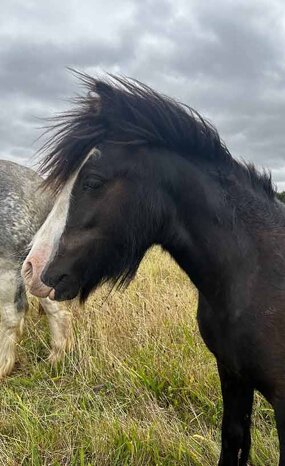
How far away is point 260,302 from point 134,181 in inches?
27.5

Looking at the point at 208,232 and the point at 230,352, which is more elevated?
the point at 208,232

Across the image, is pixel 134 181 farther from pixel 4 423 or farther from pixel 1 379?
pixel 1 379

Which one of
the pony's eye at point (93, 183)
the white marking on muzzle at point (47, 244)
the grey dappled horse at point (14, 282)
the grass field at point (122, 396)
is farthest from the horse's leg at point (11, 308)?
the pony's eye at point (93, 183)

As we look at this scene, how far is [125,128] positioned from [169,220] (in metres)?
0.42

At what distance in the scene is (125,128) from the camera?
2.13 meters

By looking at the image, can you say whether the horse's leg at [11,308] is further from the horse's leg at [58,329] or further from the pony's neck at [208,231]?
the pony's neck at [208,231]

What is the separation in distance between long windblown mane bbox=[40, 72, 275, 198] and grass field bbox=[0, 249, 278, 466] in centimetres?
108

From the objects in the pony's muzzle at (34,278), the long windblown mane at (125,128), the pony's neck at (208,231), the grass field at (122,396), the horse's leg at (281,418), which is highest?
the long windblown mane at (125,128)

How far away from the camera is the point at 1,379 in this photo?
4.14 metres

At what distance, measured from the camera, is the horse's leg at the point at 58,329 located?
13.9ft

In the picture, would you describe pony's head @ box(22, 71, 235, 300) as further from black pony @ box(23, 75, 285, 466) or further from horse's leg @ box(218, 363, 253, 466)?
horse's leg @ box(218, 363, 253, 466)

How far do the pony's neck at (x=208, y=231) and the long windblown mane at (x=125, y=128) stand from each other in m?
0.12

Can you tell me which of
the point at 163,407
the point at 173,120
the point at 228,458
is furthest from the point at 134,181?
the point at 163,407

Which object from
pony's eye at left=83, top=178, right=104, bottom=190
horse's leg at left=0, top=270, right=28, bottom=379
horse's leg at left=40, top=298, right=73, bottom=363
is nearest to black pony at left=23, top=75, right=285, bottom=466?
pony's eye at left=83, top=178, right=104, bottom=190
